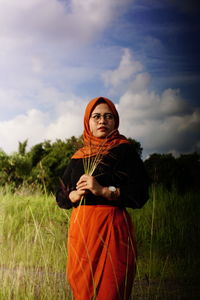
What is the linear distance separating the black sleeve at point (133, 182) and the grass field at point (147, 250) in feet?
3.99

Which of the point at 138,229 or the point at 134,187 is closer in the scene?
the point at 134,187

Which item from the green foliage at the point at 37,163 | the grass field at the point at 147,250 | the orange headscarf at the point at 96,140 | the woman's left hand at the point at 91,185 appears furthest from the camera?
the green foliage at the point at 37,163

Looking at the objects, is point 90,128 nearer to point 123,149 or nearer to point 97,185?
point 123,149

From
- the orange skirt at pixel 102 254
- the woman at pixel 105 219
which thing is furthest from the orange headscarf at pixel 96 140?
the orange skirt at pixel 102 254

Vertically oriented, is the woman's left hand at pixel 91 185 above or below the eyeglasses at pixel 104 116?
below

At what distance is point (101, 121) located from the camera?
1.92 m

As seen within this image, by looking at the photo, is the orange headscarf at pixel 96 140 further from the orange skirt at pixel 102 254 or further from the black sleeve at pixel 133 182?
the orange skirt at pixel 102 254

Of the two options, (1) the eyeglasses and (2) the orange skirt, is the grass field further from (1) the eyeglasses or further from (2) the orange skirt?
(1) the eyeglasses

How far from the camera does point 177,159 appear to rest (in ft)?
26.5

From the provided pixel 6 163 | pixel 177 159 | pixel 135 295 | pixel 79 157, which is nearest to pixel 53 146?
pixel 6 163

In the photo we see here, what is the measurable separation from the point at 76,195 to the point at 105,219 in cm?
20

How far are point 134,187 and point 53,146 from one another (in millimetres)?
12729

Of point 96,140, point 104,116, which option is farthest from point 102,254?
point 104,116

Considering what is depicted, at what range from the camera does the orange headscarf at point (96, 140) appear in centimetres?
188
